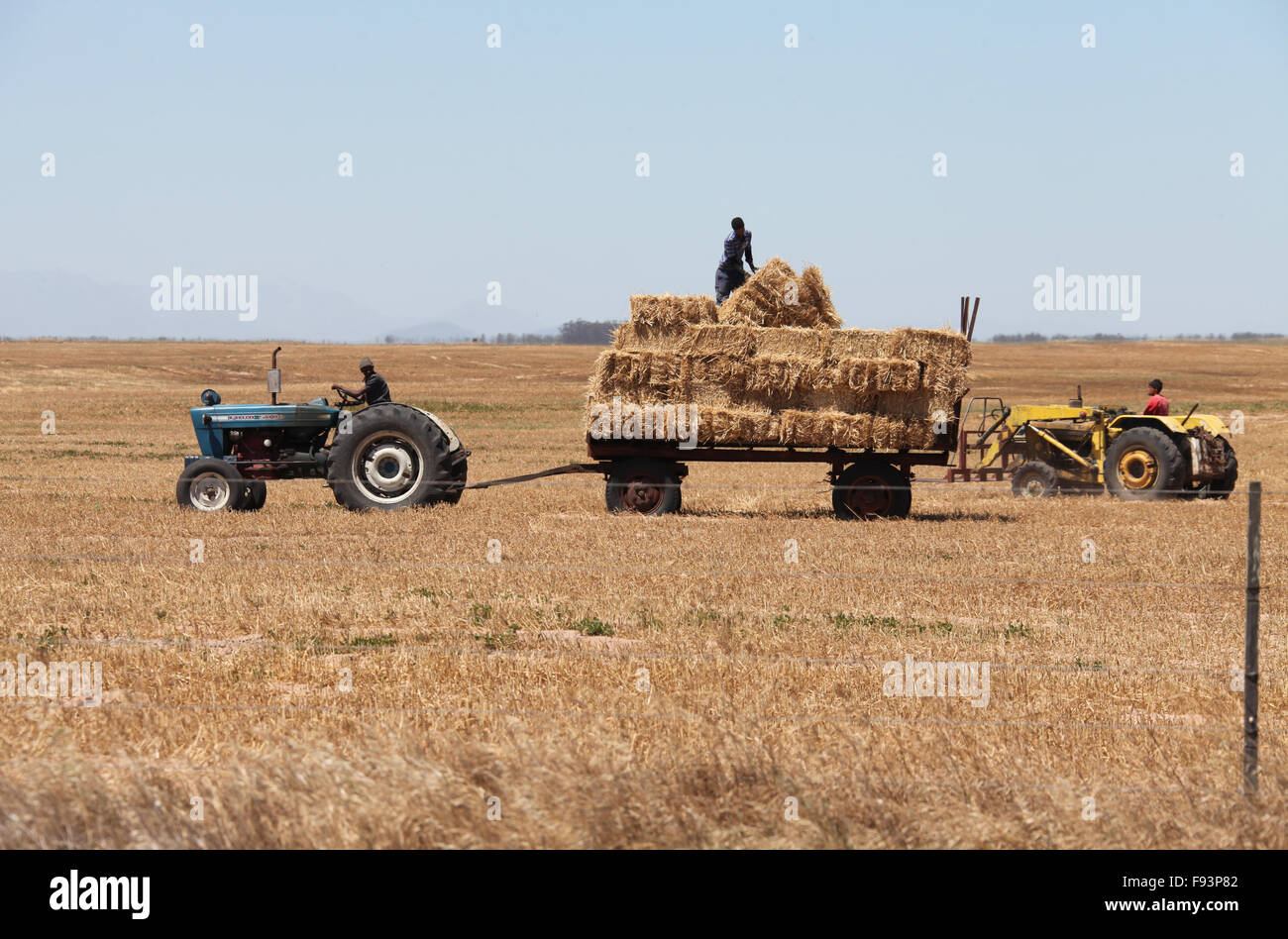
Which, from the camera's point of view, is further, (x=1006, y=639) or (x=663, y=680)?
(x=1006, y=639)

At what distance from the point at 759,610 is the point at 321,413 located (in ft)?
25.7

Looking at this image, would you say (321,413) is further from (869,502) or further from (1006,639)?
(1006,639)

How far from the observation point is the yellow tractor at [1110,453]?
17188 mm

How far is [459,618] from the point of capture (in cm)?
850

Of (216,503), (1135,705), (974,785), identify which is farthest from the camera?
(216,503)

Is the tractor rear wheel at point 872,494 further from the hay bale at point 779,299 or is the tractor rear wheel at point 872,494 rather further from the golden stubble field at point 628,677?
the hay bale at point 779,299

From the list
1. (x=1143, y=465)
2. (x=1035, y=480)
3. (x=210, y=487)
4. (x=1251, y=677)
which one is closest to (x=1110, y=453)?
(x=1143, y=465)

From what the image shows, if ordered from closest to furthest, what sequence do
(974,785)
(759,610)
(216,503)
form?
(974,785), (759,610), (216,503)

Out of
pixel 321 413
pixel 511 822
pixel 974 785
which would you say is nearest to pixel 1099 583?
pixel 974 785

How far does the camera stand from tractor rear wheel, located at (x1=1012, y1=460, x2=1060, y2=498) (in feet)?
59.3

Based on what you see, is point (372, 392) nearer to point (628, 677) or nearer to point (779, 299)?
point (779, 299)

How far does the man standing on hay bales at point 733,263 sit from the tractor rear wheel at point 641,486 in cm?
202

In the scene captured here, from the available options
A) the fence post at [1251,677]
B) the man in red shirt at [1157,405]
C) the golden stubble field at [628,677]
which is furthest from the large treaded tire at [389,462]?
the fence post at [1251,677]

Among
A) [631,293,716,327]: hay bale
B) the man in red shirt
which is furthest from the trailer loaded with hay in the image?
the man in red shirt
